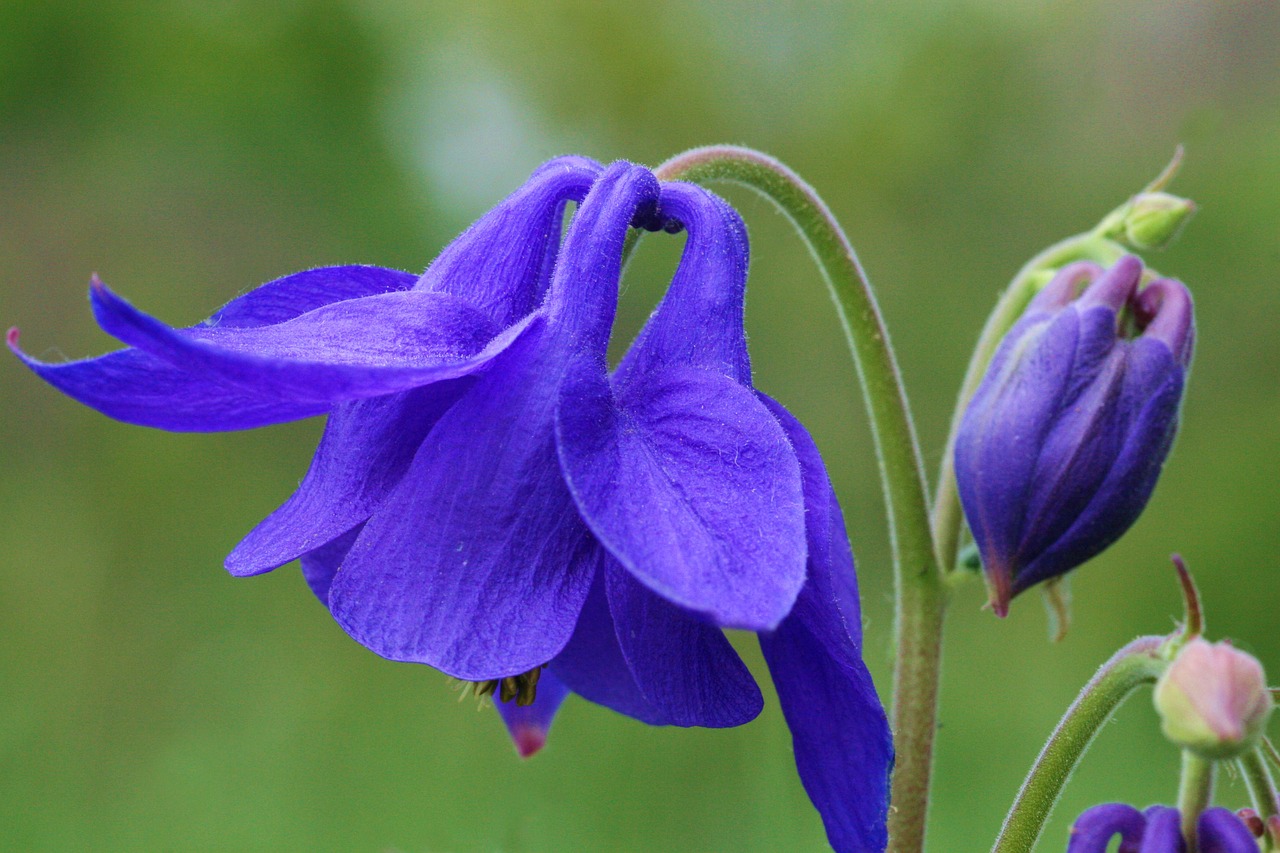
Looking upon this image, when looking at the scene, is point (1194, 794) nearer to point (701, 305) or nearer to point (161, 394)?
point (701, 305)

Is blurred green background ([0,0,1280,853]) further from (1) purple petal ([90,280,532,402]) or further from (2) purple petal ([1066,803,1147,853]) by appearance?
(1) purple petal ([90,280,532,402])

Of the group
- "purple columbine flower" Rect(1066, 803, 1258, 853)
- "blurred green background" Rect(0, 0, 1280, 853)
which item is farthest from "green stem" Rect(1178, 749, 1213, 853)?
"blurred green background" Rect(0, 0, 1280, 853)

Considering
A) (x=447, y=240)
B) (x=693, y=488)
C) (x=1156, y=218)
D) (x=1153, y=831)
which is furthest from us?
(x=447, y=240)

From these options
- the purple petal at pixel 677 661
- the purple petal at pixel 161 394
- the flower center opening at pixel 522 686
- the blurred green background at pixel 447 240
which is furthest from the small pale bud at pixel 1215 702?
the blurred green background at pixel 447 240

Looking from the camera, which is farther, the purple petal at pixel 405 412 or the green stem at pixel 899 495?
the green stem at pixel 899 495

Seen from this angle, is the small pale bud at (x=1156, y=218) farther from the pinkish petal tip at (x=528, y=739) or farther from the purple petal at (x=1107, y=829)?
the pinkish petal tip at (x=528, y=739)

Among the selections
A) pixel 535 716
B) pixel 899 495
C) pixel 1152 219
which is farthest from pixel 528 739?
pixel 1152 219

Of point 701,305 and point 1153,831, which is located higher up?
point 701,305

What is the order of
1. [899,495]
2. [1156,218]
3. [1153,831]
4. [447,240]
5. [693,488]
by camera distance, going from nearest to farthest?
[693,488] < [1153,831] < [899,495] < [1156,218] < [447,240]
